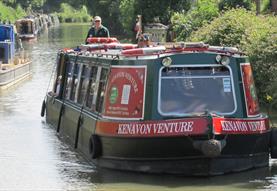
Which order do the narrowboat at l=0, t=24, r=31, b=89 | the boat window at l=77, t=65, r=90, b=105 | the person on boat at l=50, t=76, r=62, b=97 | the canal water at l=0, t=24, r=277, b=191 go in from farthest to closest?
the narrowboat at l=0, t=24, r=31, b=89 → the person on boat at l=50, t=76, r=62, b=97 → the boat window at l=77, t=65, r=90, b=105 → the canal water at l=0, t=24, r=277, b=191

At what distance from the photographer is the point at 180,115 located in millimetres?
13656

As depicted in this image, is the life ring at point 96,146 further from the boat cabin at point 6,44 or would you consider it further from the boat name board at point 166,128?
the boat cabin at point 6,44

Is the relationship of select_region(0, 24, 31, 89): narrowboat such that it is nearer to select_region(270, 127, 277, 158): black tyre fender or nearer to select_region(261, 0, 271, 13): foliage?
select_region(261, 0, 271, 13): foliage

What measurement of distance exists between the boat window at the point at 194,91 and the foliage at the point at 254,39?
5.77 meters

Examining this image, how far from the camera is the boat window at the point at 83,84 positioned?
16.7 meters

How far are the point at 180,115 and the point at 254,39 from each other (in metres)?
9.02

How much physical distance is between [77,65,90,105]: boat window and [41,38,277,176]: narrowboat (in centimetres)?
170

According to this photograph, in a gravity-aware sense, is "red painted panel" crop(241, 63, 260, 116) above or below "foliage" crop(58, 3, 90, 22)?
above

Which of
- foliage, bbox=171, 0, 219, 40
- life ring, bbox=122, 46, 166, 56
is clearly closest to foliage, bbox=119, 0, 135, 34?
foliage, bbox=171, 0, 219, 40

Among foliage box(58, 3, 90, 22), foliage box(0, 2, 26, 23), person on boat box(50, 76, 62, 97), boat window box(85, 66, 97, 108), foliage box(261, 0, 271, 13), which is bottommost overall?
foliage box(58, 3, 90, 22)

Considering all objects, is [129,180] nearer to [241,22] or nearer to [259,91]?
[259,91]

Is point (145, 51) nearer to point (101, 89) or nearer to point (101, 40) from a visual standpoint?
point (101, 89)

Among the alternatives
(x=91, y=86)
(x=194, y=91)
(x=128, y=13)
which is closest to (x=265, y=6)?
(x=128, y=13)

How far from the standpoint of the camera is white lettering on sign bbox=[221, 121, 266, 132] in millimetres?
13384
